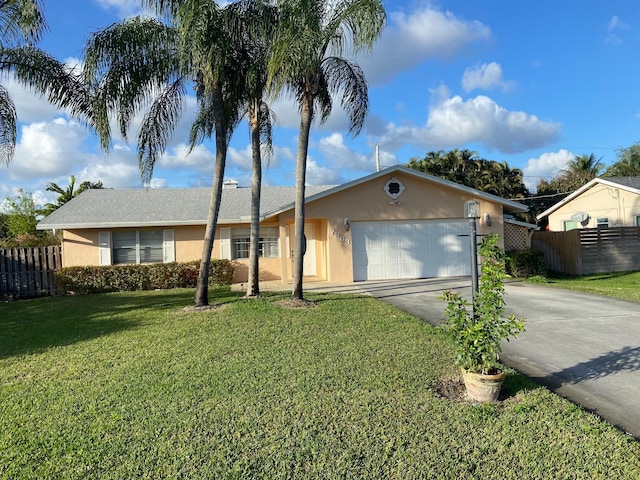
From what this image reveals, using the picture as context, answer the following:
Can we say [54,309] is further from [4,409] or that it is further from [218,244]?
[4,409]

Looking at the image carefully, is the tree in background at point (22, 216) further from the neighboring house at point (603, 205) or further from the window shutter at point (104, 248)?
the neighboring house at point (603, 205)

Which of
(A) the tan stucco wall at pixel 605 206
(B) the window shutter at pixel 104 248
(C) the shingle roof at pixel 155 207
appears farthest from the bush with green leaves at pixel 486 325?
(A) the tan stucco wall at pixel 605 206

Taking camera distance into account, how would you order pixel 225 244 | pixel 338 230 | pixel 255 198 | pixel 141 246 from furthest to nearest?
pixel 225 244 → pixel 141 246 → pixel 338 230 → pixel 255 198

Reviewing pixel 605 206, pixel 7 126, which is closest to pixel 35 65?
pixel 7 126

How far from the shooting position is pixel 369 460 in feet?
11.1

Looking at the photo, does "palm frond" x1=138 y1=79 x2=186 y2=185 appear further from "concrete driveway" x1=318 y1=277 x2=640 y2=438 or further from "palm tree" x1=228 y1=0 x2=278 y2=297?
"concrete driveway" x1=318 y1=277 x2=640 y2=438

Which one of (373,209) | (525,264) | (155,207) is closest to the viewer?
(373,209)

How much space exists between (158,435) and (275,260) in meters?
13.0

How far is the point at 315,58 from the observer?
367 inches

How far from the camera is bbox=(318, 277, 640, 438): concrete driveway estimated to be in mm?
4543

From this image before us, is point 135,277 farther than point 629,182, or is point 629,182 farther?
point 629,182

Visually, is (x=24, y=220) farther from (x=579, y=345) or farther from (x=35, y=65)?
(x=579, y=345)

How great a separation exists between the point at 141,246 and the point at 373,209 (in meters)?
8.51

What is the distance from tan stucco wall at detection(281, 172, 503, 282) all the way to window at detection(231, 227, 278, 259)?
156 centimetres
